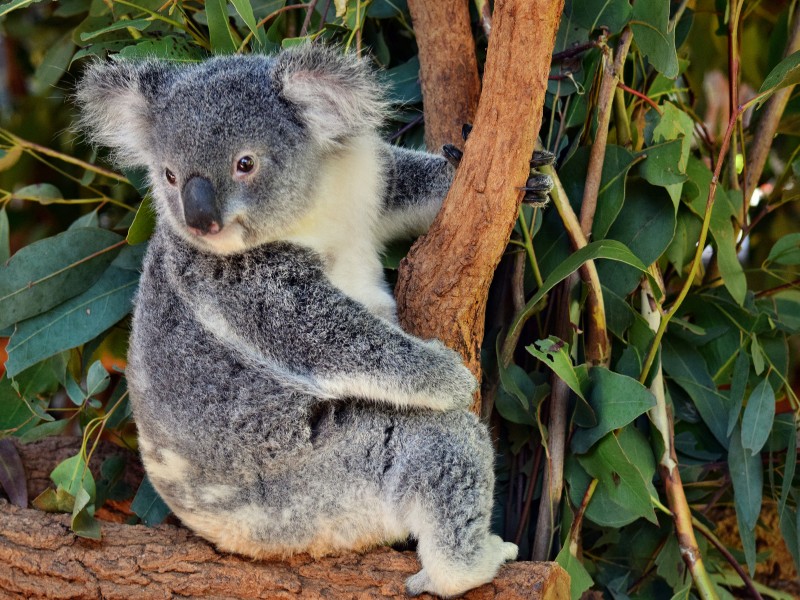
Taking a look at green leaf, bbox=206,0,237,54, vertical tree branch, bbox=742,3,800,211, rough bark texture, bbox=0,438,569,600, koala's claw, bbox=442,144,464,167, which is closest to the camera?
rough bark texture, bbox=0,438,569,600

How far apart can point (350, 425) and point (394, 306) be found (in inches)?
16.1

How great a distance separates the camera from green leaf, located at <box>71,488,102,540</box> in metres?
2.34

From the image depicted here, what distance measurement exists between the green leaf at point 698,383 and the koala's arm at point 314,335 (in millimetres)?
932

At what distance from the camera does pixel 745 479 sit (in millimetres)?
2670

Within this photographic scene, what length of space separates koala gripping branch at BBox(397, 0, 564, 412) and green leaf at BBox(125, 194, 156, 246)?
89 cm

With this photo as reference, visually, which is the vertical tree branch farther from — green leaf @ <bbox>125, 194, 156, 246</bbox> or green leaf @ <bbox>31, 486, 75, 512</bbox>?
green leaf @ <bbox>31, 486, 75, 512</bbox>

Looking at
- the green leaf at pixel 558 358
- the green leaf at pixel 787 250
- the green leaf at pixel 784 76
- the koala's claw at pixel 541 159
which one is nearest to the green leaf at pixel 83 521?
the green leaf at pixel 558 358

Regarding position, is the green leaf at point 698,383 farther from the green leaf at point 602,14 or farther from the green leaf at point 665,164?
the green leaf at point 602,14

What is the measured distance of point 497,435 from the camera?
9.16 ft

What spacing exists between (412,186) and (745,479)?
1.34 m

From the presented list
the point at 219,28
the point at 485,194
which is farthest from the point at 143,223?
the point at 485,194

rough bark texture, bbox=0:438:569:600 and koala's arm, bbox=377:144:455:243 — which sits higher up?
koala's arm, bbox=377:144:455:243

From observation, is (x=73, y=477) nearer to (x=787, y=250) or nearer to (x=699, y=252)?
(x=699, y=252)

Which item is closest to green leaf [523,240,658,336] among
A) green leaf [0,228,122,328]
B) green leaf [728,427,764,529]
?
green leaf [728,427,764,529]
